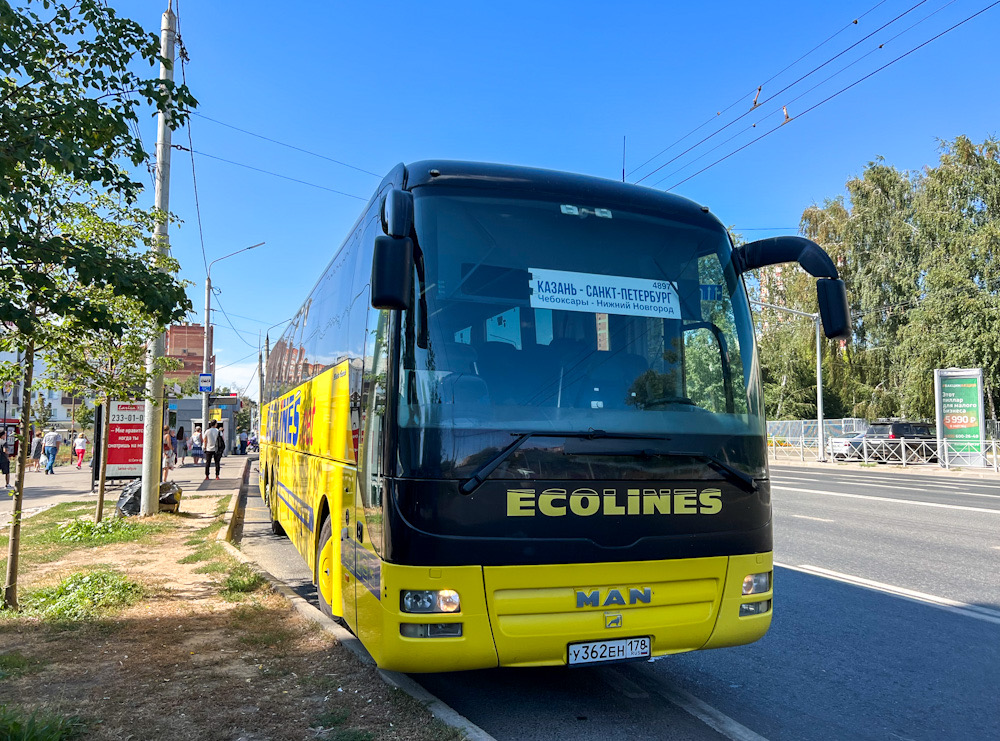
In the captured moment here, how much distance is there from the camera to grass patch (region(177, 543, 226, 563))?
905cm

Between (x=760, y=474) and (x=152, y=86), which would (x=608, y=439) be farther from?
(x=152, y=86)

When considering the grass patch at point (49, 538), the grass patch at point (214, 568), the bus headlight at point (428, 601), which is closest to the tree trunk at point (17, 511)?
the grass patch at point (214, 568)

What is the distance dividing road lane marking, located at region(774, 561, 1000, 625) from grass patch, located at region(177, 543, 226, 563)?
6.58 metres

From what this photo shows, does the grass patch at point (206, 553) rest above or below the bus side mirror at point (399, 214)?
below

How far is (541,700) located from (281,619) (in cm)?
257

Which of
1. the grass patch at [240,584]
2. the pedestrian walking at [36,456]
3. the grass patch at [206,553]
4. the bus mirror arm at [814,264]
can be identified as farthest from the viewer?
the pedestrian walking at [36,456]

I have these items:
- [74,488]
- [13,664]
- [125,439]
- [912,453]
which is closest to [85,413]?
[74,488]

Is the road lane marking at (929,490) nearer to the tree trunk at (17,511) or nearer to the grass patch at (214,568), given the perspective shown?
the grass patch at (214,568)

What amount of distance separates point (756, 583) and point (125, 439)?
13392 millimetres

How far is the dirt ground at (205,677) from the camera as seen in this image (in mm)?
4031

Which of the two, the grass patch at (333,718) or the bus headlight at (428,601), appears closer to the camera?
the bus headlight at (428,601)

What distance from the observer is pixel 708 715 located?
441cm

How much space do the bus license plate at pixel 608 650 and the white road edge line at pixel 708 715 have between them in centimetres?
57

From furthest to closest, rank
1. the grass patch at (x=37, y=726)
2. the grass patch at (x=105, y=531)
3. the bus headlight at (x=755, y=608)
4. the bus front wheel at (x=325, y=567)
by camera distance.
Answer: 1. the grass patch at (x=105, y=531)
2. the bus front wheel at (x=325, y=567)
3. the bus headlight at (x=755, y=608)
4. the grass patch at (x=37, y=726)
